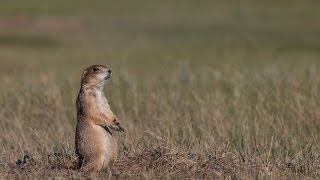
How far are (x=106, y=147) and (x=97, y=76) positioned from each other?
0.62 m

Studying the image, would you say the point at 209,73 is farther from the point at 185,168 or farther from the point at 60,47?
the point at 60,47

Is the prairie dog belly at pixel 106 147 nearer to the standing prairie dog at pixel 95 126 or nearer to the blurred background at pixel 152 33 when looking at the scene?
the standing prairie dog at pixel 95 126

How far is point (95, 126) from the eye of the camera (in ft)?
22.5

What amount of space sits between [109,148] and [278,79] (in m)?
5.32

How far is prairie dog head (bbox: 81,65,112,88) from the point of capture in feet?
22.6

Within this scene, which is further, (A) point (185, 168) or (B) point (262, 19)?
(B) point (262, 19)

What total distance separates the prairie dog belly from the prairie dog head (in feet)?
1.26

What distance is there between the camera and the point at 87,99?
6879 millimetres

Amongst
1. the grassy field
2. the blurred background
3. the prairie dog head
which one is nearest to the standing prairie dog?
the prairie dog head

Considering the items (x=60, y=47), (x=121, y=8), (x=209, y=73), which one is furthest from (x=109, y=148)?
(x=121, y=8)

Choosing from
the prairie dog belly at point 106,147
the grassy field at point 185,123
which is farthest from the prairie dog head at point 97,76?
the grassy field at point 185,123

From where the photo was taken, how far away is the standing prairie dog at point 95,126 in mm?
6832

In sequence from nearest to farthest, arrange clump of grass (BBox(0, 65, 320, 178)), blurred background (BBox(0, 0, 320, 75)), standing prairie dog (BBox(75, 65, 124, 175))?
1. standing prairie dog (BBox(75, 65, 124, 175))
2. clump of grass (BBox(0, 65, 320, 178))
3. blurred background (BBox(0, 0, 320, 75))

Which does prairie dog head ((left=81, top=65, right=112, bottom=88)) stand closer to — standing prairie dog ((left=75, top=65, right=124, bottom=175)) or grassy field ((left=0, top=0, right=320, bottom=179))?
standing prairie dog ((left=75, top=65, right=124, bottom=175))
